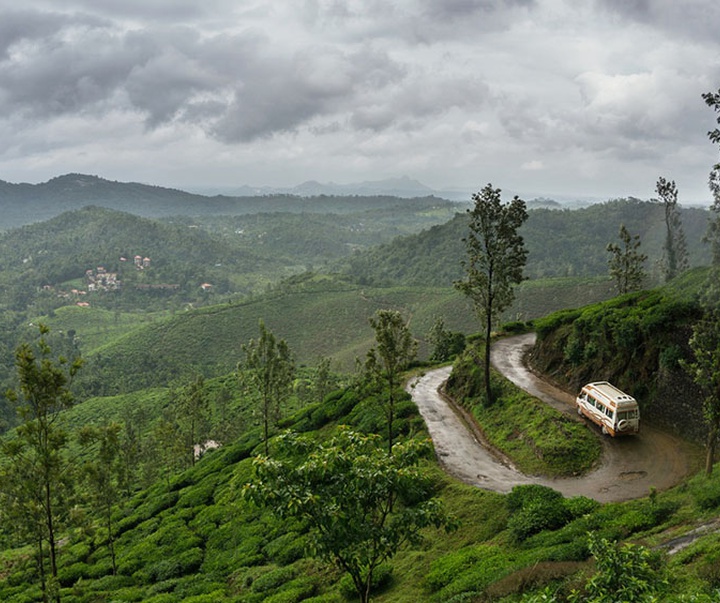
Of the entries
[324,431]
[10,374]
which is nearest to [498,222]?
[324,431]

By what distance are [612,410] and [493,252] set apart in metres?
11.3

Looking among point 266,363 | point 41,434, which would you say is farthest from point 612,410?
point 41,434

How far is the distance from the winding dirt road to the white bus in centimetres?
58

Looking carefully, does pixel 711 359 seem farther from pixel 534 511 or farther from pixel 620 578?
pixel 620 578

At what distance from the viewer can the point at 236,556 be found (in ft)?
76.7

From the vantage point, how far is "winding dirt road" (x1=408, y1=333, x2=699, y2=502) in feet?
69.9

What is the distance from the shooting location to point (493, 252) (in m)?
31.0

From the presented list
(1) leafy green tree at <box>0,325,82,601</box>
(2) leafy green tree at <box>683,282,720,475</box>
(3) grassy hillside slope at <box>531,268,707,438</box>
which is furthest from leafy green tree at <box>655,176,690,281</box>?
(1) leafy green tree at <box>0,325,82,601</box>

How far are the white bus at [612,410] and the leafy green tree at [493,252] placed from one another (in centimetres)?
708

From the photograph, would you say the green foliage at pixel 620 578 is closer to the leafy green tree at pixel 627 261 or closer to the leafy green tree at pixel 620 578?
the leafy green tree at pixel 620 578

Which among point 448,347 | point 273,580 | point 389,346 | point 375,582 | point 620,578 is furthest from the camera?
point 448,347

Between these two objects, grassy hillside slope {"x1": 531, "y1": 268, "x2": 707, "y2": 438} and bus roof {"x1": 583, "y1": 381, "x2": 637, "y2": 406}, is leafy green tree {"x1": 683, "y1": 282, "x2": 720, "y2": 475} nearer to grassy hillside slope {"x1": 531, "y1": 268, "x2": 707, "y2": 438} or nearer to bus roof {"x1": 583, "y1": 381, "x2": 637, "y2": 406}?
grassy hillside slope {"x1": 531, "y1": 268, "x2": 707, "y2": 438}

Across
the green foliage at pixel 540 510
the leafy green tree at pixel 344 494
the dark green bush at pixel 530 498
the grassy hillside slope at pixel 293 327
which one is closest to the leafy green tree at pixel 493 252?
the dark green bush at pixel 530 498

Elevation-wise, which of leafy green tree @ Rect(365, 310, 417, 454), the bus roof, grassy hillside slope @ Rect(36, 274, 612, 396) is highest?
leafy green tree @ Rect(365, 310, 417, 454)
